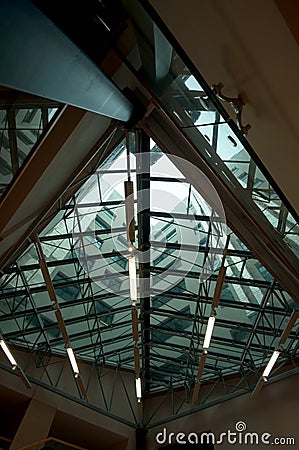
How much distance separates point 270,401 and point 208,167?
1547 cm

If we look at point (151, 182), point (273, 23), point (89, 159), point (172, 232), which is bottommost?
point (273, 23)

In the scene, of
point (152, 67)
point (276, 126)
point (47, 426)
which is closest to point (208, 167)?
point (152, 67)

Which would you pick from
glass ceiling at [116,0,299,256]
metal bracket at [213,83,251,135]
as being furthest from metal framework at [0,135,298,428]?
metal bracket at [213,83,251,135]

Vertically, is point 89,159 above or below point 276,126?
above

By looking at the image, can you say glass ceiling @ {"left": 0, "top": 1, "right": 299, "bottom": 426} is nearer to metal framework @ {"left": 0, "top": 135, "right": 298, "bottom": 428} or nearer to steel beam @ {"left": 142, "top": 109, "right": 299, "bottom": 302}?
metal framework @ {"left": 0, "top": 135, "right": 298, "bottom": 428}

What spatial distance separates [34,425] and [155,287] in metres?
10.7

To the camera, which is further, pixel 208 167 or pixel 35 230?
pixel 35 230

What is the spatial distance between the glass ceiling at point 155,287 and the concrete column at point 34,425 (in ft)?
11.3

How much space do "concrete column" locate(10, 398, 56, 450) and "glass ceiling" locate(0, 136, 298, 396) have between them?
344 centimetres

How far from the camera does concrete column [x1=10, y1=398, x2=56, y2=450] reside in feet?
62.5

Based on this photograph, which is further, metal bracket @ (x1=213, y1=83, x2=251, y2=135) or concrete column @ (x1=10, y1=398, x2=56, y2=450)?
concrete column @ (x1=10, y1=398, x2=56, y2=450)

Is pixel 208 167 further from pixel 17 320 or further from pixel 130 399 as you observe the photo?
pixel 130 399

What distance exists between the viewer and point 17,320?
19938mm

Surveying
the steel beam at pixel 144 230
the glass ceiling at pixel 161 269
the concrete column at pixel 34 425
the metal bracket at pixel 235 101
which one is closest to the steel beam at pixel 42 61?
the metal bracket at pixel 235 101
